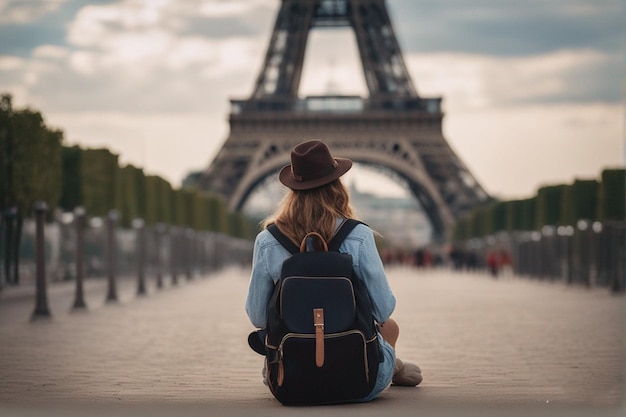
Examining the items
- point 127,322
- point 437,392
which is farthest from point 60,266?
point 437,392

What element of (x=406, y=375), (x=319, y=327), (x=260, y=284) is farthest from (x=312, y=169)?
(x=406, y=375)

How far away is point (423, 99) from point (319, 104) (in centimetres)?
560

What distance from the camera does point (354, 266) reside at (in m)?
6.86

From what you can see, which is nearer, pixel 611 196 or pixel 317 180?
pixel 317 180

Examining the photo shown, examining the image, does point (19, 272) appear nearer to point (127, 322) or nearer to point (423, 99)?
→ point (127, 322)

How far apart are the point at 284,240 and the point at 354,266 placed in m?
0.38

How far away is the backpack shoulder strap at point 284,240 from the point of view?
22.5ft

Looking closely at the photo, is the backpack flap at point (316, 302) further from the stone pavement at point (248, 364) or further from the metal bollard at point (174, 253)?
the metal bollard at point (174, 253)

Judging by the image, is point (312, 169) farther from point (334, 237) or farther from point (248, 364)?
point (248, 364)

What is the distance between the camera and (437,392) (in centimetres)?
772

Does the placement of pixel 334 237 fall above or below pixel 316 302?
above

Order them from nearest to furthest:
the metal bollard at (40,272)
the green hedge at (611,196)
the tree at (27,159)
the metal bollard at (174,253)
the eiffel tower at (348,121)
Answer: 1. the metal bollard at (40,272)
2. the tree at (27,159)
3. the green hedge at (611,196)
4. the metal bollard at (174,253)
5. the eiffel tower at (348,121)

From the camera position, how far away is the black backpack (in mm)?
6648

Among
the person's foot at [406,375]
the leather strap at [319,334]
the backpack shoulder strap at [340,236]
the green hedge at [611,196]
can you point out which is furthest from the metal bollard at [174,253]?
the leather strap at [319,334]
